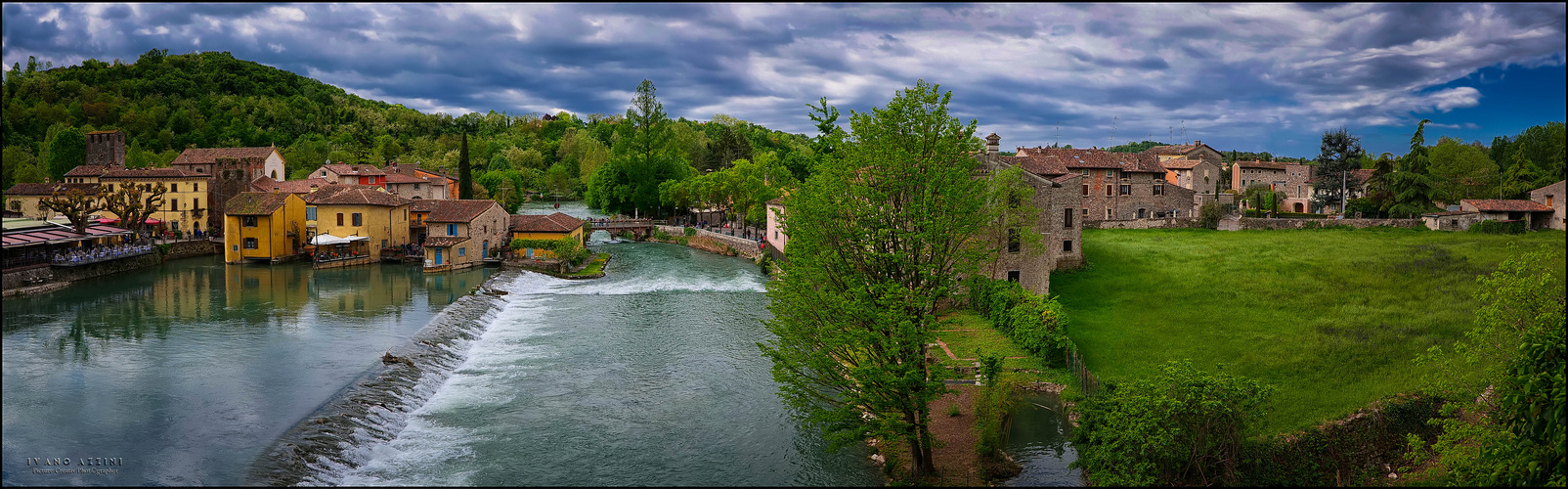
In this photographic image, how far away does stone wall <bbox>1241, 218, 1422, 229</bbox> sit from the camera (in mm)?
46500

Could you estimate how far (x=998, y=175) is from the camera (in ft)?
90.8

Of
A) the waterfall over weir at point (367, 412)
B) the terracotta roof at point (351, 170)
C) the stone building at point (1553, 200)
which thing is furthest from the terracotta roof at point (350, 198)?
the stone building at point (1553, 200)

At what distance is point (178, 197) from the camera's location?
57.9m

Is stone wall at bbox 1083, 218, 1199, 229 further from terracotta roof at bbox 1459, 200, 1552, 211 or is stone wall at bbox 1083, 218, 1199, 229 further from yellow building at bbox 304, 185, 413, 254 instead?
yellow building at bbox 304, 185, 413, 254

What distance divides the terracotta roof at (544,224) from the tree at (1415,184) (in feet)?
166

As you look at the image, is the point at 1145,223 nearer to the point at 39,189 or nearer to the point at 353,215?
the point at 353,215

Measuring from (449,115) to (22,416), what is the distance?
127 meters

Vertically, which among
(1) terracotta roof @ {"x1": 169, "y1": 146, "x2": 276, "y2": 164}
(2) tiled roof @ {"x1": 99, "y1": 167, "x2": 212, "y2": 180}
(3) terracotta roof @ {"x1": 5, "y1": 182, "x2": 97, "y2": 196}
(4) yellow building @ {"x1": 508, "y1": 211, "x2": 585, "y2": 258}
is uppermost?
(1) terracotta roof @ {"x1": 169, "y1": 146, "x2": 276, "y2": 164}

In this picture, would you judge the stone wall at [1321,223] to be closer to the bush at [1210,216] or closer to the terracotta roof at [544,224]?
the bush at [1210,216]

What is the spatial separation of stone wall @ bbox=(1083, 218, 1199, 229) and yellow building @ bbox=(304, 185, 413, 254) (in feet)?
144

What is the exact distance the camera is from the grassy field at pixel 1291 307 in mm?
19891

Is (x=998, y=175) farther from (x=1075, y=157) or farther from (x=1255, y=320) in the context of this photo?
(x=1075, y=157)

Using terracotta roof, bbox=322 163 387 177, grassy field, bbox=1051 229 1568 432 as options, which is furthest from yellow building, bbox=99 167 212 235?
grassy field, bbox=1051 229 1568 432

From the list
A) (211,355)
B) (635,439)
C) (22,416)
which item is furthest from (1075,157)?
(22,416)
